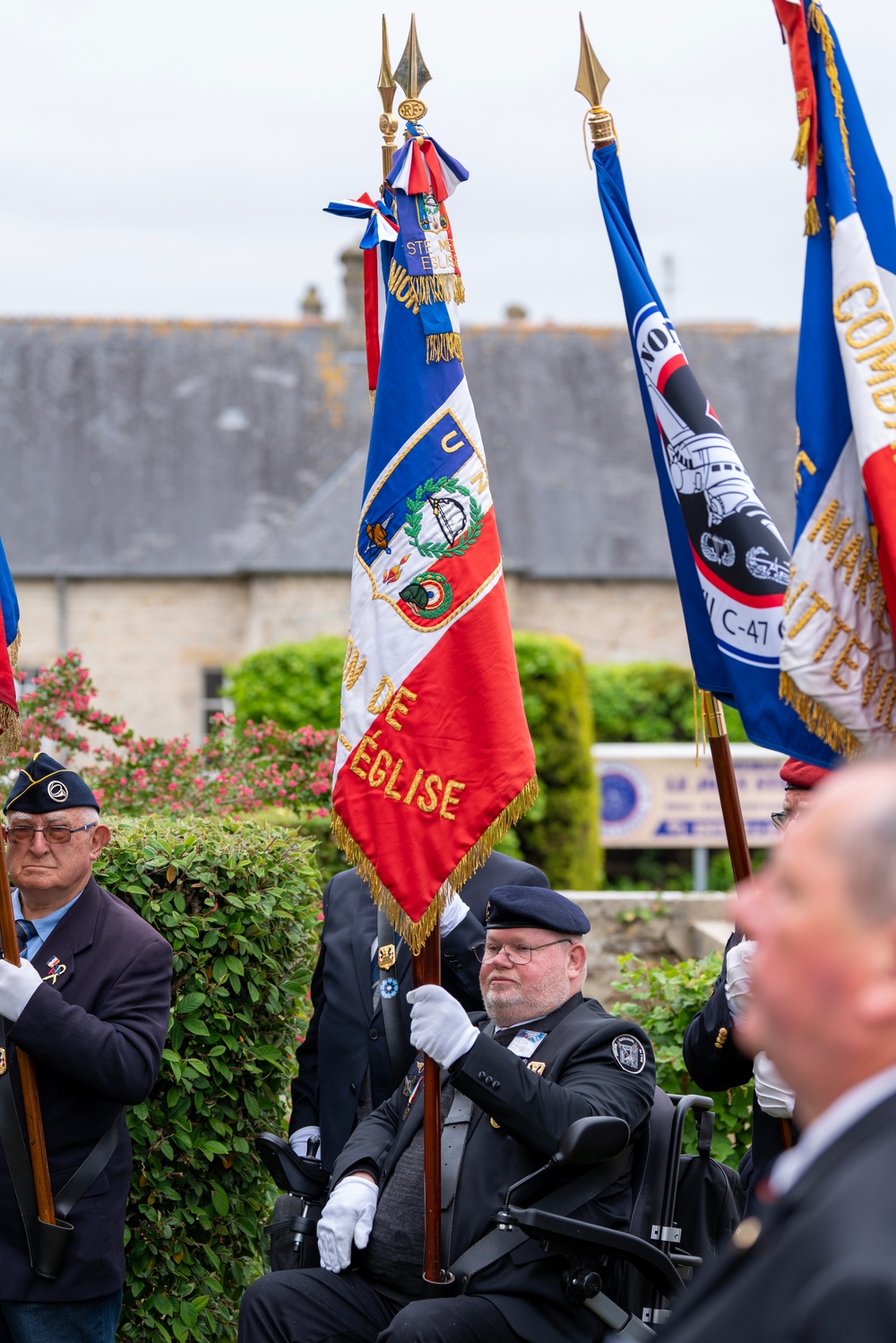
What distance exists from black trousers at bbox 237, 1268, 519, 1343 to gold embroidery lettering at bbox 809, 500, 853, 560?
1.91 m

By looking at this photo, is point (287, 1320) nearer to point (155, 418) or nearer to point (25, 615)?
point (25, 615)

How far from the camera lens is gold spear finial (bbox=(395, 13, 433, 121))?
360cm

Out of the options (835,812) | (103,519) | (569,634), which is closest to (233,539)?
(103,519)

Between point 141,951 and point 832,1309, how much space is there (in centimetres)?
281

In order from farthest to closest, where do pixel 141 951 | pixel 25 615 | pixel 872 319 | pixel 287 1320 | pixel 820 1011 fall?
pixel 25 615, pixel 141 951, pixel 287 1320, pixel 872 319, pixel 820 1011

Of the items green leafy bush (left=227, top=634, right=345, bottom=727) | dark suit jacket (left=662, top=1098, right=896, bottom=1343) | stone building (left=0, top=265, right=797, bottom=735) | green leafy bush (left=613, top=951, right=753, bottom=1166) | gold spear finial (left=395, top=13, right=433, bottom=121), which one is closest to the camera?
dark suit jacket (left=662, top=1098, right=896, bottom=1343)

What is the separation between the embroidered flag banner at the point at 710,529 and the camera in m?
3.04

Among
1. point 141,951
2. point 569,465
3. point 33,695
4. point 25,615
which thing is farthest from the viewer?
point 569,465

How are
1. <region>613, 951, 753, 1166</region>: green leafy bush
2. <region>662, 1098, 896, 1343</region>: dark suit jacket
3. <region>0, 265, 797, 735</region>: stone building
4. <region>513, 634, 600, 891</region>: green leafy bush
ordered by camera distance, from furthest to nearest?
1. <region>0, 265, 797, 735</region>: stone building
2. <region>513, 634, 600, 891</region>: green leafy bush
3. <region>613, 951, 753, 1166</region>: green leafy bush
4. <region>662, 1098, 896, 1343</region>: dark suit jacket

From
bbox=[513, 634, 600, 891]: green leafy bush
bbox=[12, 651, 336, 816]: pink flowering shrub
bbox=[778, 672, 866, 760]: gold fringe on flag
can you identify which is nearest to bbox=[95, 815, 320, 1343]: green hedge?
bbox=[12, 651, 336, 816]: pink flowering shrub

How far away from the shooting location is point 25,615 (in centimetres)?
2412

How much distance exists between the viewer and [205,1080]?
429cm

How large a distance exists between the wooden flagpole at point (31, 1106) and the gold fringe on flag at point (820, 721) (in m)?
1.94

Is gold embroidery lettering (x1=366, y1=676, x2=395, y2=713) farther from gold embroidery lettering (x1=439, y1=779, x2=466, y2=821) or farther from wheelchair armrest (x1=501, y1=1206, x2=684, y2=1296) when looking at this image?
wheelchair armrest (x1=501, y1=1206, x2=684, y2=1296)
